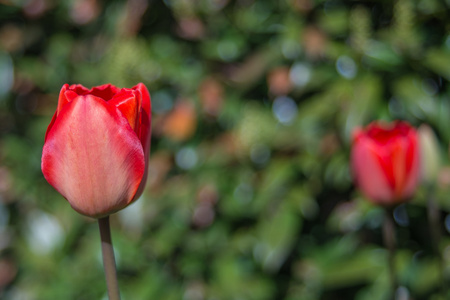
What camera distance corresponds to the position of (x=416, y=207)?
1.17 meters

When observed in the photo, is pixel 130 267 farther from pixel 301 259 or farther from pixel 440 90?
pixel 440 90

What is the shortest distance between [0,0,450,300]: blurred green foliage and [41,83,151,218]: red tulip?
0.76 m

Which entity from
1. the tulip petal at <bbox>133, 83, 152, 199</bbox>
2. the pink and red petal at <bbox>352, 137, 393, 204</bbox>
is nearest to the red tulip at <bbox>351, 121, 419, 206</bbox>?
the pink and red petal at <bbox>352, 137, 393, 204</bbox>

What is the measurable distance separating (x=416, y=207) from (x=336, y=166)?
0.21 meters

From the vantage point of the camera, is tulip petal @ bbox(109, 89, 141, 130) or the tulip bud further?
the tulip bud

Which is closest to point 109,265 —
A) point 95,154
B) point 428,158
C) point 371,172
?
point 95,154

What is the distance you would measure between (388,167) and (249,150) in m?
0.58

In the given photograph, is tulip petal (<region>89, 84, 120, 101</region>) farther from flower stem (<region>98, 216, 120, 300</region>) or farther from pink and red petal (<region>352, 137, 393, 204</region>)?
pink and red petal (<region>352, 137, 393, 204</region>)

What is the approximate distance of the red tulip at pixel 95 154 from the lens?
0.36 metres

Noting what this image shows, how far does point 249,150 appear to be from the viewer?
3.86 feet

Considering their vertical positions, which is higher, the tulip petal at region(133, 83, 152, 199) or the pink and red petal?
the tulip petal at region(133, 83, 152, 199)

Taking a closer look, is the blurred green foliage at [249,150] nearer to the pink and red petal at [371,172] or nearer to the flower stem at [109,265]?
the pink and red petal at [371,172]

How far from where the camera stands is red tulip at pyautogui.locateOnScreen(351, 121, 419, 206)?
61cm

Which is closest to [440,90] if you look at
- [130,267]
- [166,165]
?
[166,165]
